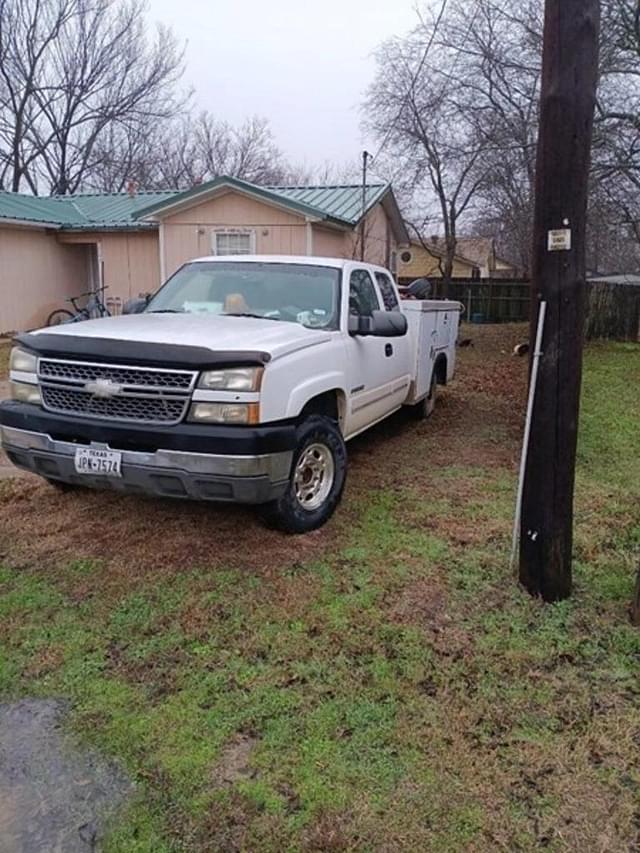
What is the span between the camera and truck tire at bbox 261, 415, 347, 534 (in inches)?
167

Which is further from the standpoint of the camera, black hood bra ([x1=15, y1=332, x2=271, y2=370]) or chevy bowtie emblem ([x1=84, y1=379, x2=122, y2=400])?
chevy bowtie emblem ([x1=84, y1=379, x2=122, y2=400])

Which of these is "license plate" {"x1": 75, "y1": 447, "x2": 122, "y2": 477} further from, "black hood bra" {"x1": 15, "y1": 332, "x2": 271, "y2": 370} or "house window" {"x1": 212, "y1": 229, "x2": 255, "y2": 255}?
"house window" {"x1": 212, "y1": 229, "x2": 255, "y2": 255}

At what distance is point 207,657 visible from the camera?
124 inches

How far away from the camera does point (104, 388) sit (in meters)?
3.85

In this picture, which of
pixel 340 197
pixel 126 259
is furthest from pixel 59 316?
pixel 340 197

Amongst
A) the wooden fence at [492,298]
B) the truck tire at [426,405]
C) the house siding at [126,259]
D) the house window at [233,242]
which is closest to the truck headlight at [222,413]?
the truck tire at [426,405]

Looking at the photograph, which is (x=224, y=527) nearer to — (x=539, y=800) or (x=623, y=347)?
(x=539, y=800)

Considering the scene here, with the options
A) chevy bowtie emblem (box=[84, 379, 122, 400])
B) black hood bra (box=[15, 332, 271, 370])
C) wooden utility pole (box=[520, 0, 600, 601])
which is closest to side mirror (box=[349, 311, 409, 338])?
black hood bra (box=[15, 332, 271, 370])

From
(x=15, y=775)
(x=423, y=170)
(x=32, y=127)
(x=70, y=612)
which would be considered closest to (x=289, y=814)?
(x=15, y=775)

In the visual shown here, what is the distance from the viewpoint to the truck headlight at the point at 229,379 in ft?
12.1

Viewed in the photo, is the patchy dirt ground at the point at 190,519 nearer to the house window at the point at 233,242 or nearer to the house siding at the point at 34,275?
the house window at the point at 233,242

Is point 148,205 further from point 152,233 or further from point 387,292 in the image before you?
point 387,292

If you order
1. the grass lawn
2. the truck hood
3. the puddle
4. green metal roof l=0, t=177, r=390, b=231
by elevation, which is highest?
green metal roof l=0, t=177, r=390, b=231

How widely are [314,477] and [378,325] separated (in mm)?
1309
